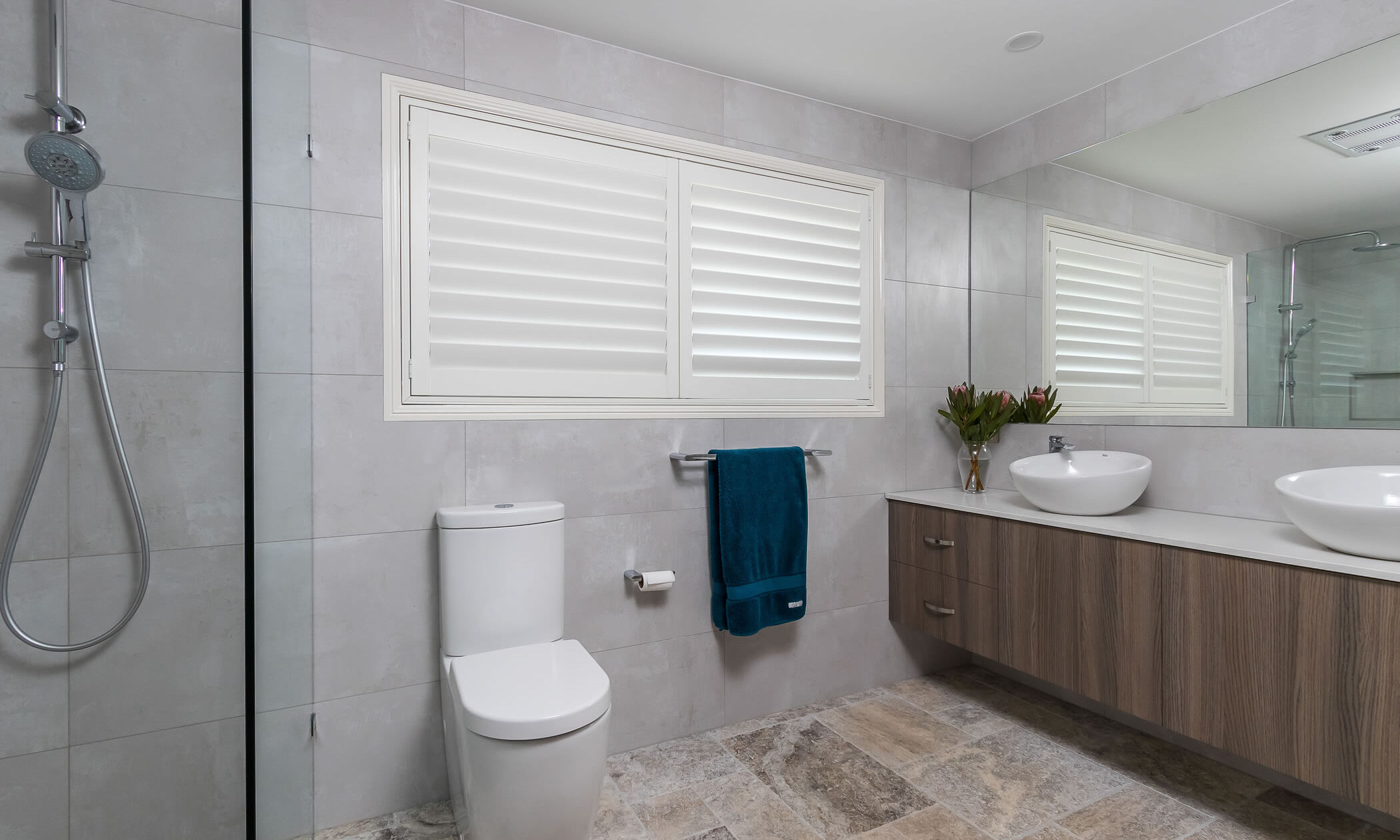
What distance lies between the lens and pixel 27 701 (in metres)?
0.65

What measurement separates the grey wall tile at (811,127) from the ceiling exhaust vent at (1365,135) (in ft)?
4.31

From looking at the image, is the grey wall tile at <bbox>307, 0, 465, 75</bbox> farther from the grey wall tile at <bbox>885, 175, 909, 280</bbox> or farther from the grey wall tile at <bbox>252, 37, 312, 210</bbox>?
the grey wall tile at <bbox>885, 175, 909, 280</bbox>

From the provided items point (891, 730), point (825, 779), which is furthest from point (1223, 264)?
point (825, 779)

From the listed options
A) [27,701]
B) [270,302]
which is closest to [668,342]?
[270,302]

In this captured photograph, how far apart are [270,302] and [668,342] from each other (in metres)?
1.25

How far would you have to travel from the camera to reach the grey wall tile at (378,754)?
1.80 metres

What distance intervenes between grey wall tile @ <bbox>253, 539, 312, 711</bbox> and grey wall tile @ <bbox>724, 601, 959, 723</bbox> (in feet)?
4.35

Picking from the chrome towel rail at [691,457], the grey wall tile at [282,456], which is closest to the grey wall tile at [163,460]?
the grey wall tile at [282,456]

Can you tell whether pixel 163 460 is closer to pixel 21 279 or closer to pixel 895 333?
pixel 21 279

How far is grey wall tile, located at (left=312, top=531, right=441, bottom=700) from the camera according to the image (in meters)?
1.80

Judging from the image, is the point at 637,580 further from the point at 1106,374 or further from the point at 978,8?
the point at 978,8

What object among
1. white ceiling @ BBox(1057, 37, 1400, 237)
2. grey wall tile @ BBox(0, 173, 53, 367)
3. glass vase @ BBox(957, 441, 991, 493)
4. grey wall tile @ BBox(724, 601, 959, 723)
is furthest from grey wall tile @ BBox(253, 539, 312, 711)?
white ceiling @ BBox(1057, 37, 1400, 237)

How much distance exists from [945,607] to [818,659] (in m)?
0.52

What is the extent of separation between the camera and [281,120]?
1.35 meters
